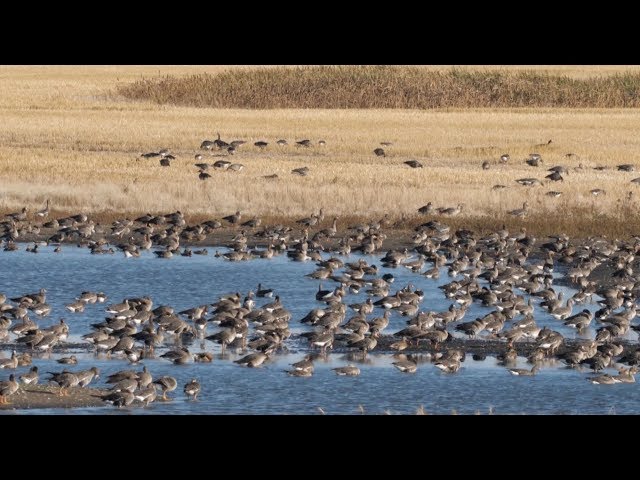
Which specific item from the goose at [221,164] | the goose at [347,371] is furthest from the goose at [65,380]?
the goose at [221,164]

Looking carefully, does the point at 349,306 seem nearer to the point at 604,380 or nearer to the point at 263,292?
the point at 263,292

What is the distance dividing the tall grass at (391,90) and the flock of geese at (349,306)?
128 feet

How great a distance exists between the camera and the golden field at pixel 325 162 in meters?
33.3

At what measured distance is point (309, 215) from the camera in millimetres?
32938

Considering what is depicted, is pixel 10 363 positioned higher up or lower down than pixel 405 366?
higher up

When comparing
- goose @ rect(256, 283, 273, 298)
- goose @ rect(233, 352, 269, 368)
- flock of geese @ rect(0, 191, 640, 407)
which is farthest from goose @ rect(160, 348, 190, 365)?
goose @ rect(256, 283, 273, 298)

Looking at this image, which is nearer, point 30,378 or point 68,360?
point 30,378

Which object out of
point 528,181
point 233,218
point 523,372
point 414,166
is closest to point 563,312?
point 523,372

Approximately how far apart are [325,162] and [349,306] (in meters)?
20.6

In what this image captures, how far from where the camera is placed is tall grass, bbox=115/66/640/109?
69750 mm

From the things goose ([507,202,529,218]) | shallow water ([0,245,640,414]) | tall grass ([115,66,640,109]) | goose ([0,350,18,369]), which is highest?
tall grass ([115,66,640,109])

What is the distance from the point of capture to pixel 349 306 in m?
22.8

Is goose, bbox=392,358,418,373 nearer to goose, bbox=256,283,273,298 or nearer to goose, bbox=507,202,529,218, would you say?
goose, bbox=256,283,273,298

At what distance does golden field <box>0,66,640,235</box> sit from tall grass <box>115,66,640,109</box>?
3938 mm
